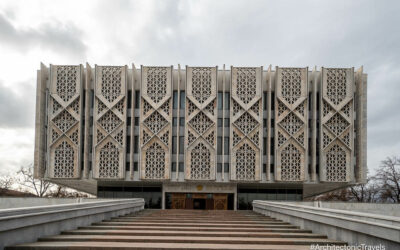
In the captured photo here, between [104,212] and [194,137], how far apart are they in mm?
19070

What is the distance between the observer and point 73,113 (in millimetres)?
29859

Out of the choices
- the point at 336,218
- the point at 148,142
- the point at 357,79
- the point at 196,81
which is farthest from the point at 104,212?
the point at 357,79

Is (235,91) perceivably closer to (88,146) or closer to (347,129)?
(347,129)

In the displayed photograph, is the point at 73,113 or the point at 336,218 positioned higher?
the point at 73,113

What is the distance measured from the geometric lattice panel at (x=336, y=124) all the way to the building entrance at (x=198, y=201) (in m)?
9.39

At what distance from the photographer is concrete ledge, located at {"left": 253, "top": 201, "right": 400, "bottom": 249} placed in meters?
5.14

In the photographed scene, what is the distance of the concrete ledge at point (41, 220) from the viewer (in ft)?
18.1

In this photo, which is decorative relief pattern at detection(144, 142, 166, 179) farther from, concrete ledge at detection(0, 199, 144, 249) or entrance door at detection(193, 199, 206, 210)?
concrete ledge at detection(0, 199, 144, 249)

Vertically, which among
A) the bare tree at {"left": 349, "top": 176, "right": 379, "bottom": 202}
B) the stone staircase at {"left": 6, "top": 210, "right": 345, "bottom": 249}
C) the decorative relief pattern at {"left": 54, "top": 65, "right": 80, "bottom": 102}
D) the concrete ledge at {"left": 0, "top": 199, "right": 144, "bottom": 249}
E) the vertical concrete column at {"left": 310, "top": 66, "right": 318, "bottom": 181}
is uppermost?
the decorative relief pattern at {"left": 54, "top": 65, "right": 80, "bottom": 102}

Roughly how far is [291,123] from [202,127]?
8183 millimetres

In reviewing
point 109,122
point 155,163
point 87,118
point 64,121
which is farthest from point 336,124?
point 64,121

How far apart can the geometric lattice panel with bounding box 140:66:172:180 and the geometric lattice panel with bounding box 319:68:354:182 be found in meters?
14.1

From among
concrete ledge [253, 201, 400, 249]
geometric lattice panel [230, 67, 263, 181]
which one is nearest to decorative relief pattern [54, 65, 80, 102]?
geometric lattice panel [230, 67, 263, 181]

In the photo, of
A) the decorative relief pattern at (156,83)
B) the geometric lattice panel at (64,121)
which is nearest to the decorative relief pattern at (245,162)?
the decorative relief pattern at (156,83)
